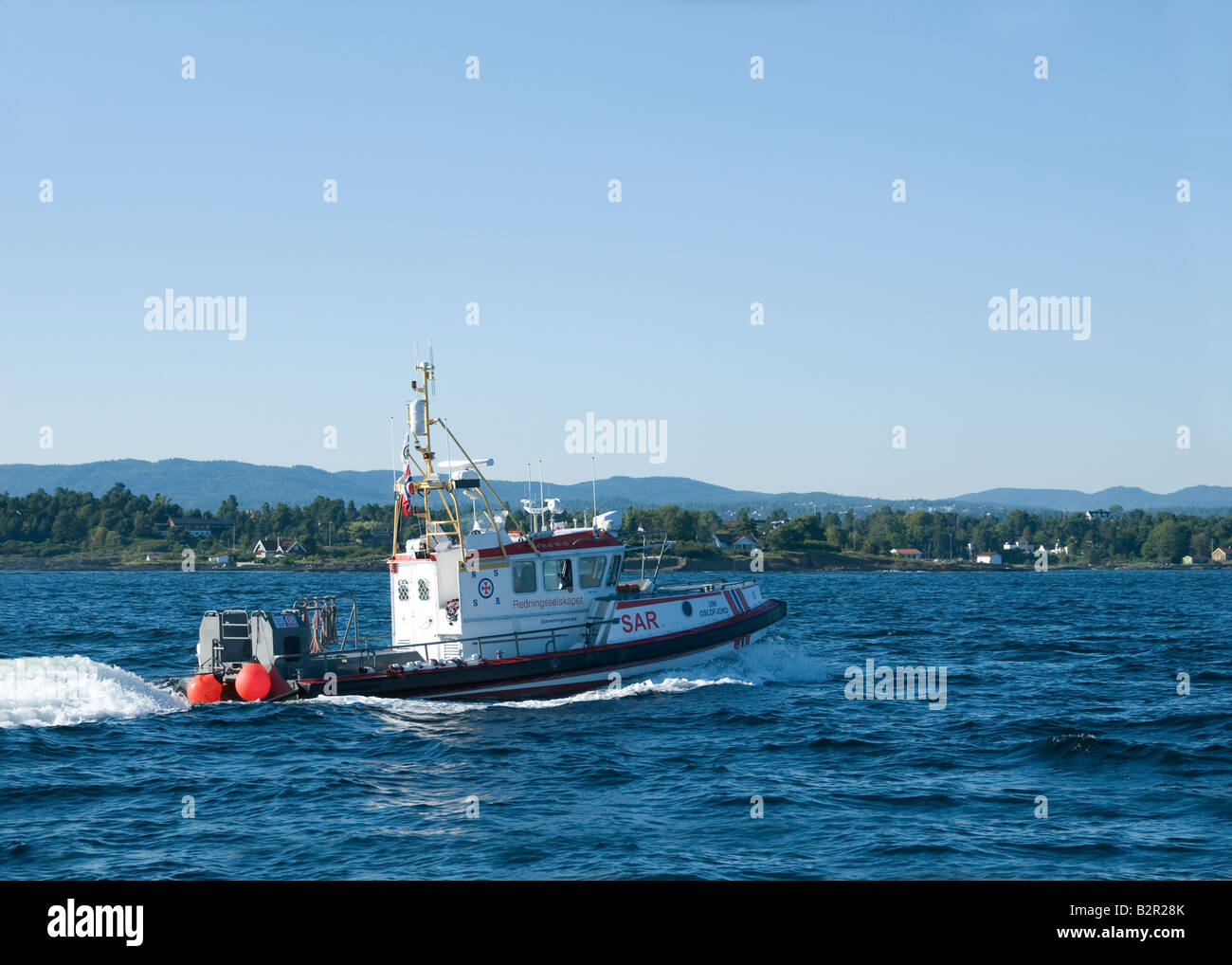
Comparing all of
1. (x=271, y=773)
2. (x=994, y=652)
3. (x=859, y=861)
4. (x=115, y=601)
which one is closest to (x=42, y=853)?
(x=271, y=773)

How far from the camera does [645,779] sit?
16719 mm

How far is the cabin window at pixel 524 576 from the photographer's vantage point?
23.9 meters

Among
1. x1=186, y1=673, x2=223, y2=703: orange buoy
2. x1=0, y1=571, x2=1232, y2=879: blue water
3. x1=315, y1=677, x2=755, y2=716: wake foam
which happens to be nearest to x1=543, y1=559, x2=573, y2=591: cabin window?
x1=315, y1=677, x2=755, y2=716: wake foam

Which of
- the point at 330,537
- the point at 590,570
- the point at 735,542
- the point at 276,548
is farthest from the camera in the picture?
the point at 330,537

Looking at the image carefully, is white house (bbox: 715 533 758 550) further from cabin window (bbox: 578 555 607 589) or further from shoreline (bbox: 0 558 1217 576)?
cabin window (bbox: 578 555 607 589)

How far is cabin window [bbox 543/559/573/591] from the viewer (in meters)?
24.3

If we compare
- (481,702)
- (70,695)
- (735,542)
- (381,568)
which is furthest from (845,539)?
(70,695)

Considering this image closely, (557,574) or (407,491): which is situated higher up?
(407,491)

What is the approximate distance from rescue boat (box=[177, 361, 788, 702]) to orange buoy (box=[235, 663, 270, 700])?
20 millimetres

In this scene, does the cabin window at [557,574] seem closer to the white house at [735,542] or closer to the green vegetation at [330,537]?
the green vegetation at [330,537]

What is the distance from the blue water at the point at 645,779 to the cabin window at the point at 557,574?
2.60 metres

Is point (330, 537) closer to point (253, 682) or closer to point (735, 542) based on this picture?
point (735, 542)

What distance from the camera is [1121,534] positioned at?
655ft

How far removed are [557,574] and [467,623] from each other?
2334 millimetres
